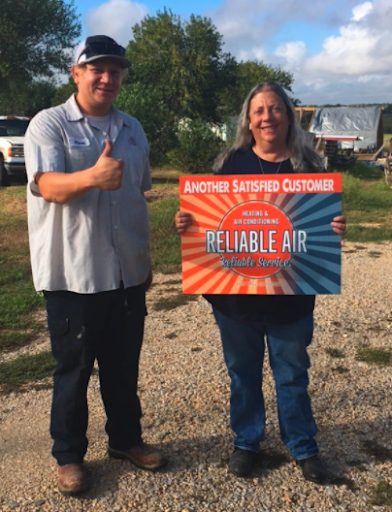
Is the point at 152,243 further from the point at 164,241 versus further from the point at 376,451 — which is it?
the point at 376,451

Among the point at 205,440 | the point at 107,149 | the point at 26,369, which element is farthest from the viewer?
the point at 26,369

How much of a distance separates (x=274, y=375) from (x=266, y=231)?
769mm

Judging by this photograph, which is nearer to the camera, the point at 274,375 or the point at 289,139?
the point at 289,139

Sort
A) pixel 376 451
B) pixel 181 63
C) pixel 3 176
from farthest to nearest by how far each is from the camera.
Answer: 1. pixel 181 63
2. pixel 3 176
3. pixel 376 451

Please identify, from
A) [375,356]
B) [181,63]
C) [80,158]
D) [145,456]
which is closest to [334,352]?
[375,356]

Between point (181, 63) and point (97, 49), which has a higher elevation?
point (181, 63)

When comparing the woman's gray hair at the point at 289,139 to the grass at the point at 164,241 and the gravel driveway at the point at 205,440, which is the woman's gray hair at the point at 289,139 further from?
the grass at the point at 164,241

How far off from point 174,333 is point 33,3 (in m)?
20.6

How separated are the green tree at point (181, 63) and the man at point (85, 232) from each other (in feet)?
92.9

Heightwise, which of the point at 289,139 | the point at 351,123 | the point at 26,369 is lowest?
the point at 26,369

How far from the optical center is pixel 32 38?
2281cm

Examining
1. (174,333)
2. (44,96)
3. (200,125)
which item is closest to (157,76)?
(44,96)

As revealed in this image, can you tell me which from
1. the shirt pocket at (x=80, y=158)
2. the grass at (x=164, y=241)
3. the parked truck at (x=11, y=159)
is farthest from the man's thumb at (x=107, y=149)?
the parked truck at (x=11, y=159)

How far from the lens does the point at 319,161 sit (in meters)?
2.85
